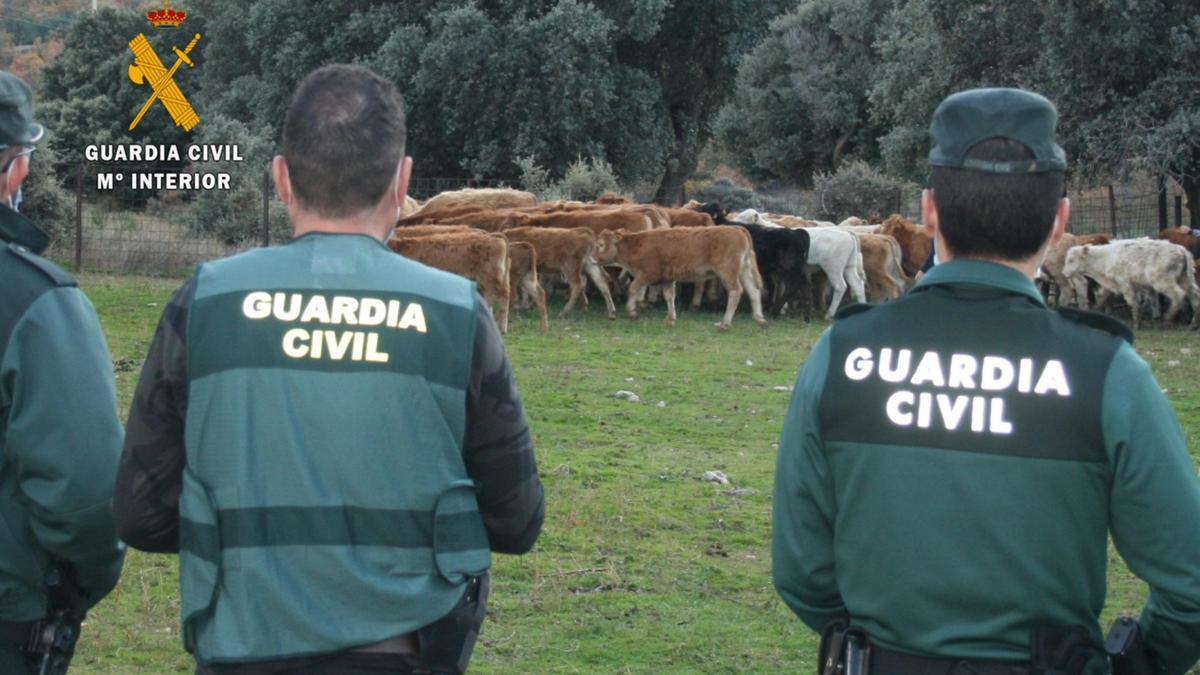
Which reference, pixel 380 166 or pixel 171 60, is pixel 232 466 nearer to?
pixel 380 166

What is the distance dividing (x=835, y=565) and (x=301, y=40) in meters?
39.3

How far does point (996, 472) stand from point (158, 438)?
159 centimetres

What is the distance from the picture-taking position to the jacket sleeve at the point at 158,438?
285cm

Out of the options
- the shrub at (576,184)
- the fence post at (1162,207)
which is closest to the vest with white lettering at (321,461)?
the fence post at (1162,207)

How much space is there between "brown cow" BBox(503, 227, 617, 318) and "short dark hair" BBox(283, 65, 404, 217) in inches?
713

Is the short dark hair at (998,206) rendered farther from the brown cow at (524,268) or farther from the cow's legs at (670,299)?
the cow's legs at (670,299)

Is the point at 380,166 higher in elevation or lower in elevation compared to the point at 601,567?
higher

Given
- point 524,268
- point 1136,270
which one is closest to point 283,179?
point 524,268

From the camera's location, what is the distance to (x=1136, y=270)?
21922 millimetres

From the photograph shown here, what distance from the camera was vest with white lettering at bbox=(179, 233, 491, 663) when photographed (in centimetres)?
276

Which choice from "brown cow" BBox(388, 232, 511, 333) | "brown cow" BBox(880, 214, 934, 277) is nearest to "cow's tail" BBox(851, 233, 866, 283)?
"brown cow" BBox(880, 214, 934, 277)

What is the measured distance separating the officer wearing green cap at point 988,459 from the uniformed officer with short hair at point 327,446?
678 mm

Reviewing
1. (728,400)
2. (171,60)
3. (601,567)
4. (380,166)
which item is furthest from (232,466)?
(171,60)

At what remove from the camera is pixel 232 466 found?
2.80 m
